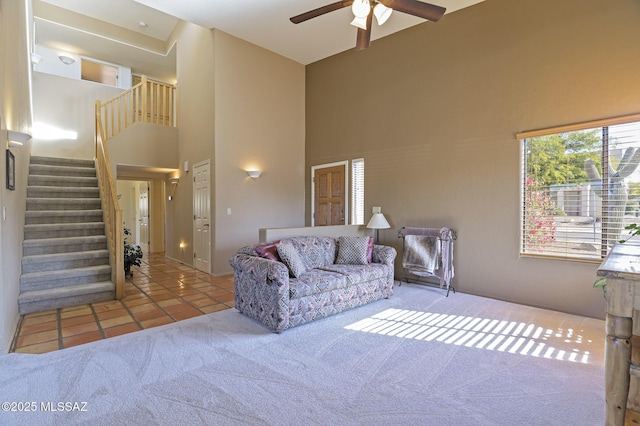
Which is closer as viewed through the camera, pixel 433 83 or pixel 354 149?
pixel 433 83

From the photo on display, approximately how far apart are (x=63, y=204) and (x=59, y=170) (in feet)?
3.20

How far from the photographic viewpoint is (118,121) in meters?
6.58

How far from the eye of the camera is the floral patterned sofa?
305cm

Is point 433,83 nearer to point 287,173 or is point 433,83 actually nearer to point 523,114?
point 523,114

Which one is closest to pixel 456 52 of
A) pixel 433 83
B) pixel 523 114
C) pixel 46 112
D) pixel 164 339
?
pixel 433 83

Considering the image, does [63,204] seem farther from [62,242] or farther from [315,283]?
[315,283]

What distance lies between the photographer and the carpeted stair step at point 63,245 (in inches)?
159

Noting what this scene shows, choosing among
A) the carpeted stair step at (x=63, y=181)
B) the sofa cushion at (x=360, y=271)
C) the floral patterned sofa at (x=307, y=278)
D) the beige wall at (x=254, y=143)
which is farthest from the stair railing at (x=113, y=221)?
the sofa cushion at (x=360, y=271)

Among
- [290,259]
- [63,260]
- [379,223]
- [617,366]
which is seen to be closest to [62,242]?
[63,260]

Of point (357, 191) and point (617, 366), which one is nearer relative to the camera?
point (617, 366)

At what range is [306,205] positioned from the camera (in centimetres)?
676

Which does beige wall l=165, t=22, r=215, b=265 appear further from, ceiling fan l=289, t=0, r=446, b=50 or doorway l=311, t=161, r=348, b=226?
ceiling fan l=289, t=0, r=446, b=50

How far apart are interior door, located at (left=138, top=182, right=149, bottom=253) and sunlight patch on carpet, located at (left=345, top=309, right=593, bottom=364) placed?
7.54 metres

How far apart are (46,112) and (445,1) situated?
8.17m
